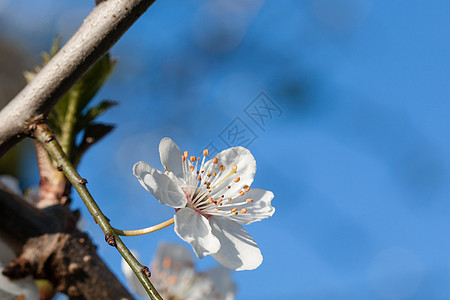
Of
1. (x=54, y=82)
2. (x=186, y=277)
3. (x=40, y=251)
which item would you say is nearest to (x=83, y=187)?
(x=54, y=82)

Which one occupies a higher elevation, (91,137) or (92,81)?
(92,81)

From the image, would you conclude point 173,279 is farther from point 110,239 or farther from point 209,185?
point 110,239

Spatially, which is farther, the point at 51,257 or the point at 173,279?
the point at 173,279

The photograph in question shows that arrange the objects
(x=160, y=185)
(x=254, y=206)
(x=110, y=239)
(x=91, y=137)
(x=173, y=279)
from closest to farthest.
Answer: (x=110, y=239)
(x=160, y=185)
(x=254, y=206)
(x=91, y=137)
(x=173, y=279)

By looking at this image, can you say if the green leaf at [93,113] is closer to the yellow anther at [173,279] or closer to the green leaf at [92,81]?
the green leaf at [92,81]

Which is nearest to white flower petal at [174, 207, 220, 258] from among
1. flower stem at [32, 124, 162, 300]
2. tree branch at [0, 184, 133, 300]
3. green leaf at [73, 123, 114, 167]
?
flower stem at [32, 124, 162, 300]

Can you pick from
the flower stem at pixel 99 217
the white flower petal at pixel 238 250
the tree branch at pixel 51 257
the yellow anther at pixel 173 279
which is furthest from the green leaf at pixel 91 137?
the yellow anther at pixel 173 279

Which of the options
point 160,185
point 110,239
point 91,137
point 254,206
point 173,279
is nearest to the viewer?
point 110,239

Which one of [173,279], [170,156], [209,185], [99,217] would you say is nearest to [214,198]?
[209,185]
